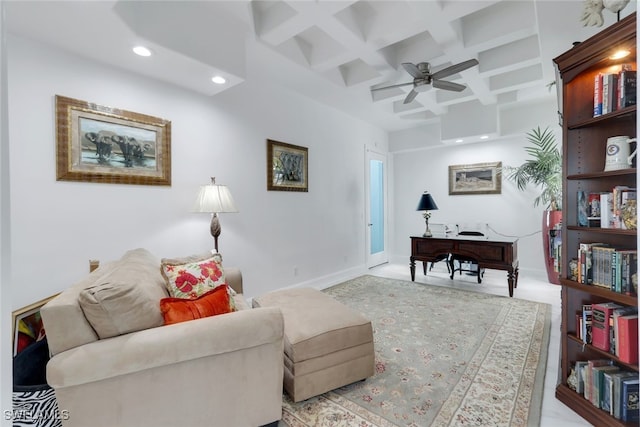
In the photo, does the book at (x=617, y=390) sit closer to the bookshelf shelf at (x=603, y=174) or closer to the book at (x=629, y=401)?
the book at (x=629, y=401)

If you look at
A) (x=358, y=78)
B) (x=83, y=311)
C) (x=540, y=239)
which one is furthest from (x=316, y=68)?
(x=540, y=239)

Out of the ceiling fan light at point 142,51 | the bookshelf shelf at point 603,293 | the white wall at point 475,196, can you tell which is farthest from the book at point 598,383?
the white wall at point 475,196

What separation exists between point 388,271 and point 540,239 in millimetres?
2562

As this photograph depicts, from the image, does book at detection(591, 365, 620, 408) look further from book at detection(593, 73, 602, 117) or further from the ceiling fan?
the ceiling fan

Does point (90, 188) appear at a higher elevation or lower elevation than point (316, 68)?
lower

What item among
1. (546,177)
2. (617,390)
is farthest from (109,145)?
(546,177)

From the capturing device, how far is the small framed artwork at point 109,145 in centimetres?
214

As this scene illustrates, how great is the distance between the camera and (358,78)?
12.0 ft

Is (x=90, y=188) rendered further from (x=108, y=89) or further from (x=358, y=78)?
(x=358, y=78)

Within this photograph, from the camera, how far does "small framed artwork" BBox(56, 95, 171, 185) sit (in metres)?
2.14

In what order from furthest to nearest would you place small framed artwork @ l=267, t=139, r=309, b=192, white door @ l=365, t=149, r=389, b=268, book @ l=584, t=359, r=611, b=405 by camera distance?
white door @ l=365, t=149, r=389, b=268 → small framed artwork @ l=267, t=139, r=309, b=192 → book @ l=584, t=359, r=611, b=405

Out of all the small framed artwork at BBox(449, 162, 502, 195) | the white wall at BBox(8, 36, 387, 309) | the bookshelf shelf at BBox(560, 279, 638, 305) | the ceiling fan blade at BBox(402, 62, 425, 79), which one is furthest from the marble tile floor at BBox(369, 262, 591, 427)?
the ceiling fan blade at BBox(402, 62, 425, 79)

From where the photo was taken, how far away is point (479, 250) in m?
3.84

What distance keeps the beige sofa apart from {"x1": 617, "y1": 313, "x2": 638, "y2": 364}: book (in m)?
1.77
